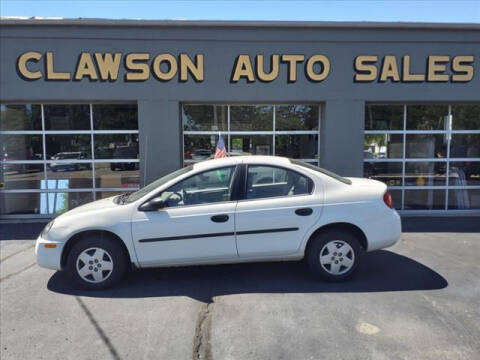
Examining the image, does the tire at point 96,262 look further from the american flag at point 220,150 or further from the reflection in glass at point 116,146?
the reflection in glass at point 116,146

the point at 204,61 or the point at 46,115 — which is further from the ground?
the point at 204,61

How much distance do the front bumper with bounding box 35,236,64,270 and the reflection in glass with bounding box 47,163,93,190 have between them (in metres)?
4.52

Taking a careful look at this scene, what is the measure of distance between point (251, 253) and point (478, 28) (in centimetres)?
775

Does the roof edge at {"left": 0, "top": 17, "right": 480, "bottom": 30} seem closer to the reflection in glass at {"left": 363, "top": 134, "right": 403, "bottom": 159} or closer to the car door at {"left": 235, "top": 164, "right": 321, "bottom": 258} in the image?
the reflection in glass at {"left": 363, "top": 134, "right": 403, "bottom": 159}

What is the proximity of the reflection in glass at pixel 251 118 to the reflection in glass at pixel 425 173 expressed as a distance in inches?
145

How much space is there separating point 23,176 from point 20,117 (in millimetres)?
1411

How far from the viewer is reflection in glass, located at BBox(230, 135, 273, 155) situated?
862cm

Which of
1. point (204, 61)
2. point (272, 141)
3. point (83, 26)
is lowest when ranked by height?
point (272, 141)

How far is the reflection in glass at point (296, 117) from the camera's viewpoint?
28.0ft

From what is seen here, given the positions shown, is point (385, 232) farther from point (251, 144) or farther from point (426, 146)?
point (426, 146)

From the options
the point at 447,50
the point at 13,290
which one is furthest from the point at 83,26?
the point at 447,50

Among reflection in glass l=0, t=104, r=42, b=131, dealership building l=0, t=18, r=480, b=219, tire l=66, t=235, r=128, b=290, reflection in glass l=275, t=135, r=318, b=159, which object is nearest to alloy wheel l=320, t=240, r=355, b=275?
tire l=66, t=235, r=128, b=290

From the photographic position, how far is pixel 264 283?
4492 mm

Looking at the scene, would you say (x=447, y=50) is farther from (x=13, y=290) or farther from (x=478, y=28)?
(x=13, y=290)
